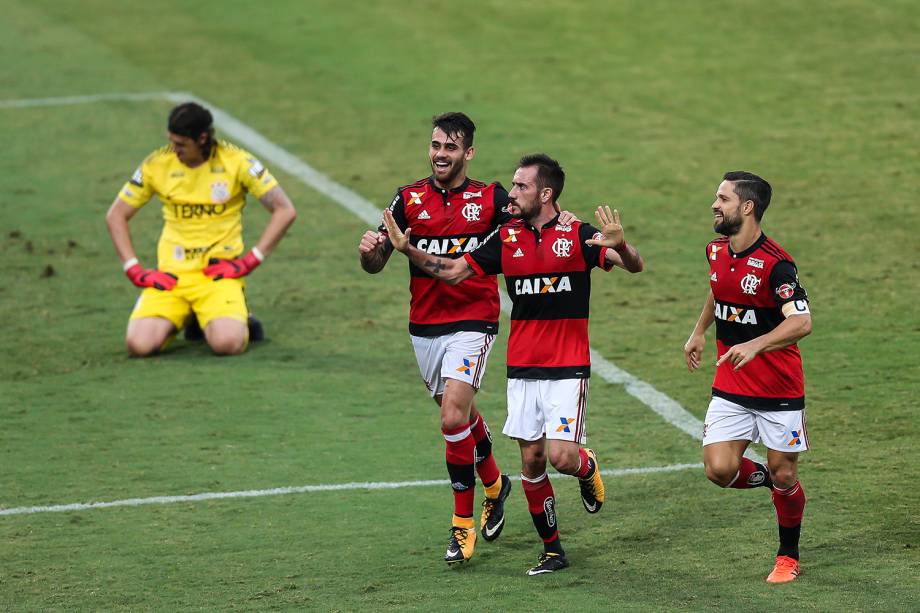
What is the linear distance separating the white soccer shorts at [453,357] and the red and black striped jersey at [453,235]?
5cm

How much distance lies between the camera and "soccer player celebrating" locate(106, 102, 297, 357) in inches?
486

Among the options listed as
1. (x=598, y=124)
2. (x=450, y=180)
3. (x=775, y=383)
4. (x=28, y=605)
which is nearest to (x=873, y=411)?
(x=775, y=383)

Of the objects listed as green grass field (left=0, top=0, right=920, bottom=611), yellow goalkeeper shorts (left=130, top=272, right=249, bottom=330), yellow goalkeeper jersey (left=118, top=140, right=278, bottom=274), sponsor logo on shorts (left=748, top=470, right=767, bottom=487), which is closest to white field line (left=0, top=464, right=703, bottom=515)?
green grass field (left=0, top=0, right=920, bottom=611)

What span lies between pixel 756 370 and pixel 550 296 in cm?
111

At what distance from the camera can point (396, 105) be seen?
65.3 ft

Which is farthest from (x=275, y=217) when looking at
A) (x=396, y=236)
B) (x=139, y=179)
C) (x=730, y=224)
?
(x=730, y=224)

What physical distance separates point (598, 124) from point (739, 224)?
11.2 m

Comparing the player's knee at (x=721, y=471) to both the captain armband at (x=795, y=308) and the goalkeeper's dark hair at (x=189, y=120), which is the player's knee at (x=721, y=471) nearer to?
the captain armband at (x=795, y=308)

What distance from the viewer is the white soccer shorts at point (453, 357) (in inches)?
333

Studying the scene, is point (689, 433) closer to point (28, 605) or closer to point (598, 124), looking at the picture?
point (28, 605)

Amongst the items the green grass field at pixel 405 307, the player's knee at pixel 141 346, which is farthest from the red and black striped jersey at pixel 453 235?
the player's knee at pixel 141 346

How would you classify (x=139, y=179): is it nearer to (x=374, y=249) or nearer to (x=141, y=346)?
(x=141, y=346)

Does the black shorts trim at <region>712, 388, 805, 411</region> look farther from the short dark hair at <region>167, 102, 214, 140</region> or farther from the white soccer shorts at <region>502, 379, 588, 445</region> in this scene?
the short dark hair at <region>167, 102, 214, 140</region>

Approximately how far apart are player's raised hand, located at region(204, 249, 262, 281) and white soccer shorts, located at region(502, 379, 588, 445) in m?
4.92
